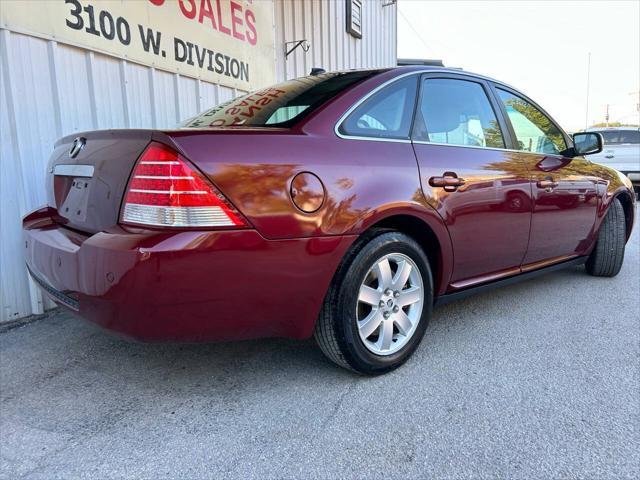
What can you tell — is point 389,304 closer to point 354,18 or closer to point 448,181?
point 448,181

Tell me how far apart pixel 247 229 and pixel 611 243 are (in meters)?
3.57

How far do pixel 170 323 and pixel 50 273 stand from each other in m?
0.72

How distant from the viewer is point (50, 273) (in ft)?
7.08

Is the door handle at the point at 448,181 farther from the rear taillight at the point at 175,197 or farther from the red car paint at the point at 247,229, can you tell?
the rear taillight at the point at 175,197

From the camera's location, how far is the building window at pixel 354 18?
28.2 feet

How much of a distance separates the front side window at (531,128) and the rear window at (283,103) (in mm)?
1237

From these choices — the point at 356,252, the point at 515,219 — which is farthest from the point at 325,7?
the point at 356,252

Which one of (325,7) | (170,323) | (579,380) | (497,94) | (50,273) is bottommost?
(579,380)

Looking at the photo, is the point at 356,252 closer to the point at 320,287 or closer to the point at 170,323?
the point at 320,287

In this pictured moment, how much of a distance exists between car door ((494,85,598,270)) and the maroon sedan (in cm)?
3

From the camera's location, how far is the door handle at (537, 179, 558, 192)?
3.24m

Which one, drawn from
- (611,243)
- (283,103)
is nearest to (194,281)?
(283,103)

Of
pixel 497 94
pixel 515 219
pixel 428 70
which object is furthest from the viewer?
pixel 497 94

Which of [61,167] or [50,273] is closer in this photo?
[50,273]
